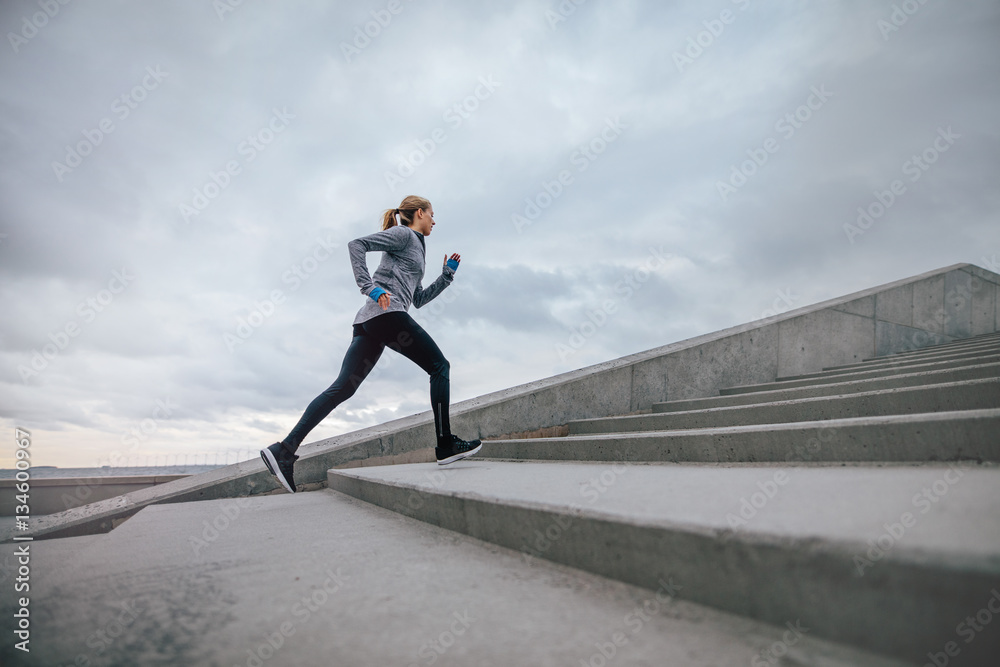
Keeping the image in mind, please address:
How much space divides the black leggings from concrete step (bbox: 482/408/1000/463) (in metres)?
1.22

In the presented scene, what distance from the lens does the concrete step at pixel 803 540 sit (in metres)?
0.99

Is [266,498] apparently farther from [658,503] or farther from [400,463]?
[658,503]

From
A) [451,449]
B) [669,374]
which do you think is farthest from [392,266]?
[669,374]

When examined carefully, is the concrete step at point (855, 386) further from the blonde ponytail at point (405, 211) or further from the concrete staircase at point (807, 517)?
the blonde ponytail at point (405, 211)

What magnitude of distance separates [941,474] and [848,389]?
10.1 feet

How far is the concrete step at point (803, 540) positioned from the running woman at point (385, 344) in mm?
1618

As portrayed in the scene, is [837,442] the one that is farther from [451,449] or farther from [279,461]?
[279,461]

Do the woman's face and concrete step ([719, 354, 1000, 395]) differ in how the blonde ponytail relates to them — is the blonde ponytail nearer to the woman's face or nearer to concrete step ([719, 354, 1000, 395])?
the woman's face

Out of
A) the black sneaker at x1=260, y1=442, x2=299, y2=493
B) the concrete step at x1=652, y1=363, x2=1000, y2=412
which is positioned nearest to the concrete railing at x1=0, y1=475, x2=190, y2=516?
the black sneaker at x1=260, y1=442, x2=299, y2=493

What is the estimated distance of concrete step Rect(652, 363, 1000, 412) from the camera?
3490 mm

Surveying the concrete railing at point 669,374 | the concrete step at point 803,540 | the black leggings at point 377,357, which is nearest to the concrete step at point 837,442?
the concrete step at point 803,540

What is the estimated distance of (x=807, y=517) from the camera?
1.31 meters

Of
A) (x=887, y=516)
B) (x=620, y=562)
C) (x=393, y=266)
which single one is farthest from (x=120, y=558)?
(x=887, y=516)

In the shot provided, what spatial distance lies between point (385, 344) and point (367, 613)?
2.56 metres
